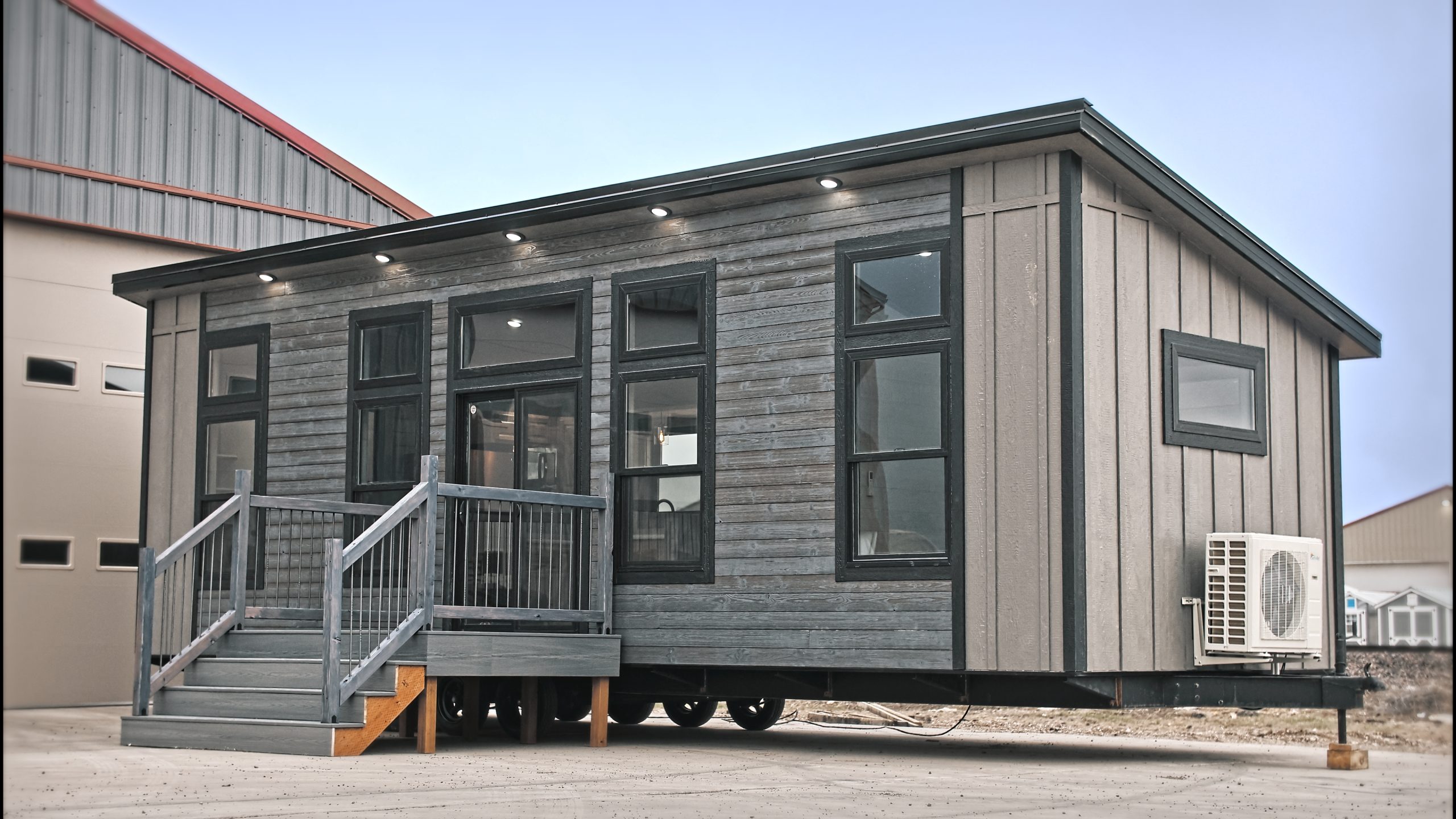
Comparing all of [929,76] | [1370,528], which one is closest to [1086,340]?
[929,76]

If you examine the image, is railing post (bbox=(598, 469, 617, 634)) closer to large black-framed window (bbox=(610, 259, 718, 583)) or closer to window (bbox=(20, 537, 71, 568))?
large black-framed window (bbox=(610, 259, 718, 583))

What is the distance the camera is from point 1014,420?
8.31m

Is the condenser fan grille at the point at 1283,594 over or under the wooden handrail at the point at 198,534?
under

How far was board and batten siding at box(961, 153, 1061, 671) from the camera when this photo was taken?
8109 millimetres

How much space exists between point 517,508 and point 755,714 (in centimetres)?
293

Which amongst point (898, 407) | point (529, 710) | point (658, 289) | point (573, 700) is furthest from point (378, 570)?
point (898, 407)

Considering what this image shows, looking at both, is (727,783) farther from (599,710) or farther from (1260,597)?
(1260,597)

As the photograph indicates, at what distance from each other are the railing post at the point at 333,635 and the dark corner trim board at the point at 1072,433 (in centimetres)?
402

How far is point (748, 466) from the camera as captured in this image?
9.39m

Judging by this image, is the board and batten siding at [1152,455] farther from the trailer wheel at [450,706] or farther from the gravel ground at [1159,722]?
the trailer wheel at [450,706]

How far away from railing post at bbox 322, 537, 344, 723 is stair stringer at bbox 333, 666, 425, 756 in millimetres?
129

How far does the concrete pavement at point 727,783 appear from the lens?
18.8 feet

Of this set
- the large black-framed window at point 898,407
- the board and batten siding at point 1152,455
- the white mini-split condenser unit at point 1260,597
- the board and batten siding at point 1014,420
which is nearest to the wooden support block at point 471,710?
the large black-framed window at point 898,407

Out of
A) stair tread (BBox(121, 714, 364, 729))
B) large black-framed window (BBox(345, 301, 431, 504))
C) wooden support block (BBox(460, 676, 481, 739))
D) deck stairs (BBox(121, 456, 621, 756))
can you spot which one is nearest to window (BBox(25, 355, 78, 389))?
deck stairs (BBox(121, 456, 621, 756))
